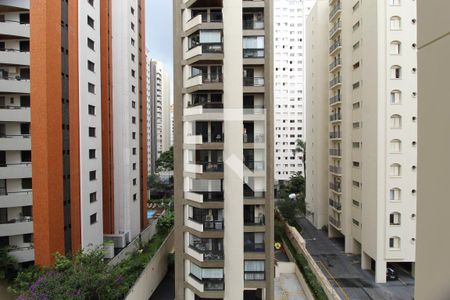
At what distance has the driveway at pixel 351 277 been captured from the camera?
14406 millimetres

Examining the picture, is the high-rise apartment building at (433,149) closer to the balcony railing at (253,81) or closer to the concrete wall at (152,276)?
the balcony railing at (253,81)

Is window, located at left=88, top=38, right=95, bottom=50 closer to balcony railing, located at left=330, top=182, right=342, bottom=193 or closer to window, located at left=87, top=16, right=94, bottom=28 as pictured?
window, located at left=87, top=16, right=94, bottom=28

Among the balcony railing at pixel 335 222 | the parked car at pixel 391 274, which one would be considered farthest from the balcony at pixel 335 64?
the parked car at pixel 391 274

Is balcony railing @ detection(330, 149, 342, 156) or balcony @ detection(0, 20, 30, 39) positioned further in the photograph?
balcony railing @ detection(330, 149, 342, 156)

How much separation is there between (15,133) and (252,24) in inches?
468

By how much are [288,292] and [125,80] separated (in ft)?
54.1

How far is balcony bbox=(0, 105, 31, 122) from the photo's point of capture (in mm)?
11844

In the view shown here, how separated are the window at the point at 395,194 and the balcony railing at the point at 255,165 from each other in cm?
915

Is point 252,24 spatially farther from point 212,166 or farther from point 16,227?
point 16,227

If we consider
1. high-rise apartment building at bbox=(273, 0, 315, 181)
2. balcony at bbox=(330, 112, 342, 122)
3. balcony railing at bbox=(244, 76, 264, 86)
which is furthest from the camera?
high-rise apartment building at bbox=(273, 0, 315, 181)

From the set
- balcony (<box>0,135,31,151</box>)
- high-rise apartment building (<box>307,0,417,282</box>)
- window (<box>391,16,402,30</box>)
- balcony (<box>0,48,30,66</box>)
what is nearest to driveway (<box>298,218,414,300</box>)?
high-rise apartment building (<box>307,0,417,282</box>)

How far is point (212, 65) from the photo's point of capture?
39.7 ft

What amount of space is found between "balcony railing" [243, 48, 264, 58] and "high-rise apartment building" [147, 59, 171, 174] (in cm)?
3626

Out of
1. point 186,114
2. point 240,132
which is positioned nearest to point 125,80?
point 186,114
